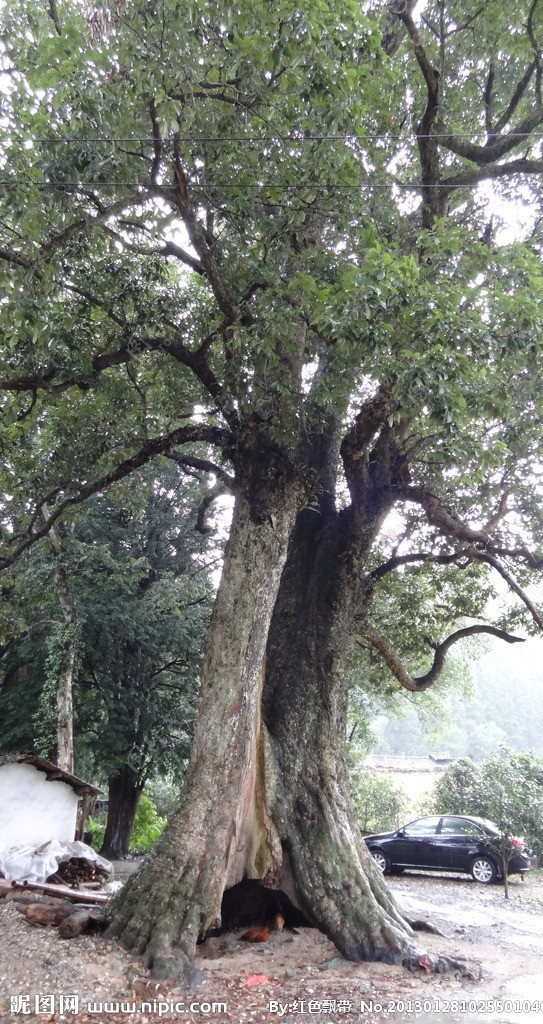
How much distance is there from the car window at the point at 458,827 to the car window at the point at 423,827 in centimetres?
19

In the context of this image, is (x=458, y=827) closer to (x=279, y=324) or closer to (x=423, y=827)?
(x=423, y=827)

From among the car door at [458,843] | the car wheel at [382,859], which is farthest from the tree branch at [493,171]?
the car wheel at [382,859]

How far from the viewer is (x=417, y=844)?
1263 cm

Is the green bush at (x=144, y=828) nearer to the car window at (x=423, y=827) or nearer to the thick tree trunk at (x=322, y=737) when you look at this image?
the car window at (x=423, y=827)

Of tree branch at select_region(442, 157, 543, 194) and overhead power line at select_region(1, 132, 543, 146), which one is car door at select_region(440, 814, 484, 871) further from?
overhead power line at select_region(1, 132, 543, 146)

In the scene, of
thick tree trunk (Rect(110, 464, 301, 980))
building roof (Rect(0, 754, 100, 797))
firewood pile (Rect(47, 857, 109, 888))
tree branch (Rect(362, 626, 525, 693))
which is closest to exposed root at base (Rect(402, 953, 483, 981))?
thick tree trunk (Rect(110, 464, 301, 980))

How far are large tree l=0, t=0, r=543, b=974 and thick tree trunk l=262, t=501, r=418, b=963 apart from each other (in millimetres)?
26

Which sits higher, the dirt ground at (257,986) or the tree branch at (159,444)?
the tree branch at (159,444)

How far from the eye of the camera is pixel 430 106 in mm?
6199

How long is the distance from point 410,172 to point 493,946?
362 inches

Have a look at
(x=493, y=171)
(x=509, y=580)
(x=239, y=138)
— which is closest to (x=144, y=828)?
(x=509, y=580)

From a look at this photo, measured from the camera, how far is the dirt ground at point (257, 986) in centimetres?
395

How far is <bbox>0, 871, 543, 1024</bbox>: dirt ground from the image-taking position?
3947 mm

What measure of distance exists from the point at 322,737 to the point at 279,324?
431 centimetres
